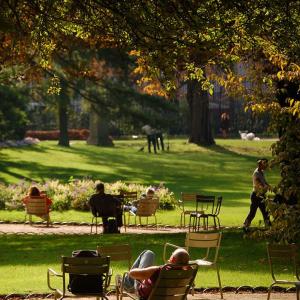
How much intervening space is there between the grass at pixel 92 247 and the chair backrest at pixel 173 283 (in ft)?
13.5

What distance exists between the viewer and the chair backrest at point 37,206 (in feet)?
88.3

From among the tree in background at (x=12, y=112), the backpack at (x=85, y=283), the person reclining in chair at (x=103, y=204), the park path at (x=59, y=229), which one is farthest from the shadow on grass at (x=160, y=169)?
the backpack at (x=85, y=283)

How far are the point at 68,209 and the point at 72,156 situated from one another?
25912 mm

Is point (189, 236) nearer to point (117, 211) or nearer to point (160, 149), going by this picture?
point (117, 211)

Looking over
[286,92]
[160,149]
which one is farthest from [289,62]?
[160,149]

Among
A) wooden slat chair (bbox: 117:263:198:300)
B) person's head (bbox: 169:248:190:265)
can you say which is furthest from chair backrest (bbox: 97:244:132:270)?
wooden slat chair (bbox: 117:263:198:300)

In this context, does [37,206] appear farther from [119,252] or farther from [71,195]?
[119,252]

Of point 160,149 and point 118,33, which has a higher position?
point 118,33

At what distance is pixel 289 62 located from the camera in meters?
19.1

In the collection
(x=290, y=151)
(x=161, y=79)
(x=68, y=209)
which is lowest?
(x=68, y=209)

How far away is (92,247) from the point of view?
2217 centimetres

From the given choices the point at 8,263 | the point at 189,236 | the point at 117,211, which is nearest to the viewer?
the point at 189,236

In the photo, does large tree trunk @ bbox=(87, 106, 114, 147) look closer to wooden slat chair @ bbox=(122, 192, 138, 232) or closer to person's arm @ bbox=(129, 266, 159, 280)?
wooden slat chair @ bbox=(122, 192, 138, 232)

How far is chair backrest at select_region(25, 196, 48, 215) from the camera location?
2692 centimetres
